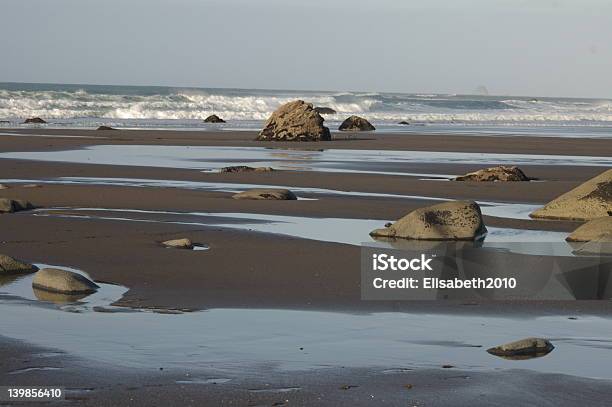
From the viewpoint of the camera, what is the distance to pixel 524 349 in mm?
7047

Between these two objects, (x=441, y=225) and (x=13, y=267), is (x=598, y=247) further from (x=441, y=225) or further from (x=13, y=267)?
(x=13, y=267)

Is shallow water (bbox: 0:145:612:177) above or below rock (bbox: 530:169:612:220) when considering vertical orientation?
below

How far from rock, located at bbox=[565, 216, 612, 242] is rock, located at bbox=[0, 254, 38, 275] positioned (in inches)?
227

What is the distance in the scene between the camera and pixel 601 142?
39906 mm

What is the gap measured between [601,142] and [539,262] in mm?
30440

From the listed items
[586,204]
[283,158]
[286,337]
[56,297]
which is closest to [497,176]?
[586,204]

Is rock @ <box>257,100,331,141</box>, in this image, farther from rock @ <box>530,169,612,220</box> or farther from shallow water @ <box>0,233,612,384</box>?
shallow water @ <box>0,233,612,384</box>

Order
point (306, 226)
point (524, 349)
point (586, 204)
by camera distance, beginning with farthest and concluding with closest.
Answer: point (586, 204)
point (306, 226)
point (524, 349)

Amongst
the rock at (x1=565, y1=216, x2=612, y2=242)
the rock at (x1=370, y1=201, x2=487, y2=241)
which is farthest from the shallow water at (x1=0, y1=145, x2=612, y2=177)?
the rock at (x1=565, y1=216, x2=612, y2=242)

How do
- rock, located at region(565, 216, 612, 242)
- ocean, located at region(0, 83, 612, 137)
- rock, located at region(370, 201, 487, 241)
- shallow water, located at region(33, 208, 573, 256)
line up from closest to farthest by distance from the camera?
rock, located at region(565, 216, 612, 242) < shallow water, located at region(33, 208, 573, 256) < rock, located at region(370, 201, 487, 241) < ocean, located at region(0, 83, 612, 137)

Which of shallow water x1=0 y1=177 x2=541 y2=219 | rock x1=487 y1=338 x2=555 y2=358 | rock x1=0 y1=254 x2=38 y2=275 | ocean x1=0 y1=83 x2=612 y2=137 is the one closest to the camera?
rock x1=487 y1=338 x2=555 y2=358

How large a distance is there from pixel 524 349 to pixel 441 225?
213 inches

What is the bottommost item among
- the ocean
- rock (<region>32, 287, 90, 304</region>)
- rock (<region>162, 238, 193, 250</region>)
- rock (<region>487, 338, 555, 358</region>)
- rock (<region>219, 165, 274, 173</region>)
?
the ocean

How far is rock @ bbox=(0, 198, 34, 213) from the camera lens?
47.5ft
